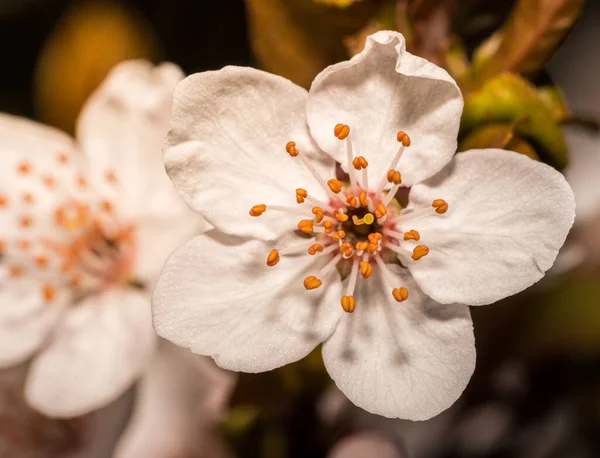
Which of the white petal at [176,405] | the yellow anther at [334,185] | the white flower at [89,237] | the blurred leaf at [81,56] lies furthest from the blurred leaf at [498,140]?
the blurred leaf at [81,56]

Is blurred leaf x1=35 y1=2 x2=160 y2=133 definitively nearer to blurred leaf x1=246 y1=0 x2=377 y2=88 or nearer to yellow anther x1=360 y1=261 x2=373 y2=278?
blurred leaf x1=246 y1=0 x2=377 y2=88

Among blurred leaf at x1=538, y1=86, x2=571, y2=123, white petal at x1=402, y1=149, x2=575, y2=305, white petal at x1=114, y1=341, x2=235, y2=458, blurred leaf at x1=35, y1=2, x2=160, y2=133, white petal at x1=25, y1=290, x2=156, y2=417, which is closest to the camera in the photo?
white petal at x1=402, y1=149, x2=575, y2=305

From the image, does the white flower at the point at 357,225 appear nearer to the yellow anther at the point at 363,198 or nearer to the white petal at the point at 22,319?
the yellow anther at the point at 363,198

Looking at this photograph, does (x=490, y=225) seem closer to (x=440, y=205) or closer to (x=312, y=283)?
(x=440, y=205)

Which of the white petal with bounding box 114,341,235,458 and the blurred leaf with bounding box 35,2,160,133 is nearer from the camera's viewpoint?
the white petal with bounding box 114,341,235,458

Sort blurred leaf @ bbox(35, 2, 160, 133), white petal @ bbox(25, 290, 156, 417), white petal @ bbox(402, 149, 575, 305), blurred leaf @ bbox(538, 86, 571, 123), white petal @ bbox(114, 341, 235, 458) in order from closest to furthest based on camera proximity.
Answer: white petal @ bbox(402, 149, 575, 305) → blurred leaf @ bbox(538, 86, 571, 123) → white petal @ bbox(25, 290, 156, 417) → white petal @ bbox(114, 341, 235, 458) → blurred leaf @ bbox(35, 2, 160, 133)

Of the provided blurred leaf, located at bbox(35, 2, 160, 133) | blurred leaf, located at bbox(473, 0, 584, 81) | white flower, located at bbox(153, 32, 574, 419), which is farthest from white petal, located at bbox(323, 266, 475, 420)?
blurred leaf, located at bbox(35, 2, 160, 133)
